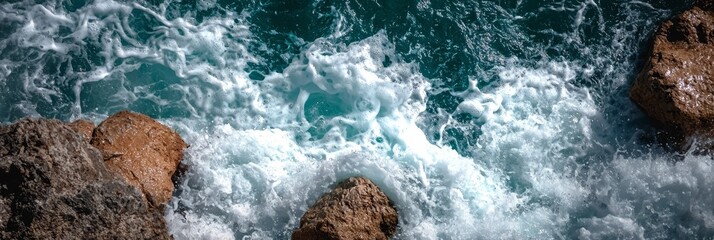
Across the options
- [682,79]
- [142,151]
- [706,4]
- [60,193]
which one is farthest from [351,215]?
[706,4]

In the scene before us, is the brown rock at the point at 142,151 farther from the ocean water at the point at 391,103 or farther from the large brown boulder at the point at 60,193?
the large brown boulder at the point at 60,193

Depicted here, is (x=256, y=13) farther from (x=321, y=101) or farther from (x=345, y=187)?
(x=345, y=187)

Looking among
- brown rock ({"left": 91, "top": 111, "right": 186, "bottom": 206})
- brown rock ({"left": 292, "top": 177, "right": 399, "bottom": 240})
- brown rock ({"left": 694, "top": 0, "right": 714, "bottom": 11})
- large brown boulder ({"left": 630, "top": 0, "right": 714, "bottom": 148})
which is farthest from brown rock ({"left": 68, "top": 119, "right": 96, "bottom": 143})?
brown rock ({"left": 694, "top": 0, "right": 714, "bottom": 11})

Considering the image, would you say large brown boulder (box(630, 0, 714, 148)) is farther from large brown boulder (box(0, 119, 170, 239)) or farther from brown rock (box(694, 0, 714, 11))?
large brown boulder (box(0, 119, 170, 239))

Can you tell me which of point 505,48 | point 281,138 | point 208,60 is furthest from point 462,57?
point 208,60

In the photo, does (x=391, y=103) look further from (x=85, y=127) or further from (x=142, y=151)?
(x=85, y=127)

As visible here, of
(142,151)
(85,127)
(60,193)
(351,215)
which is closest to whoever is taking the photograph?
(60,193)
